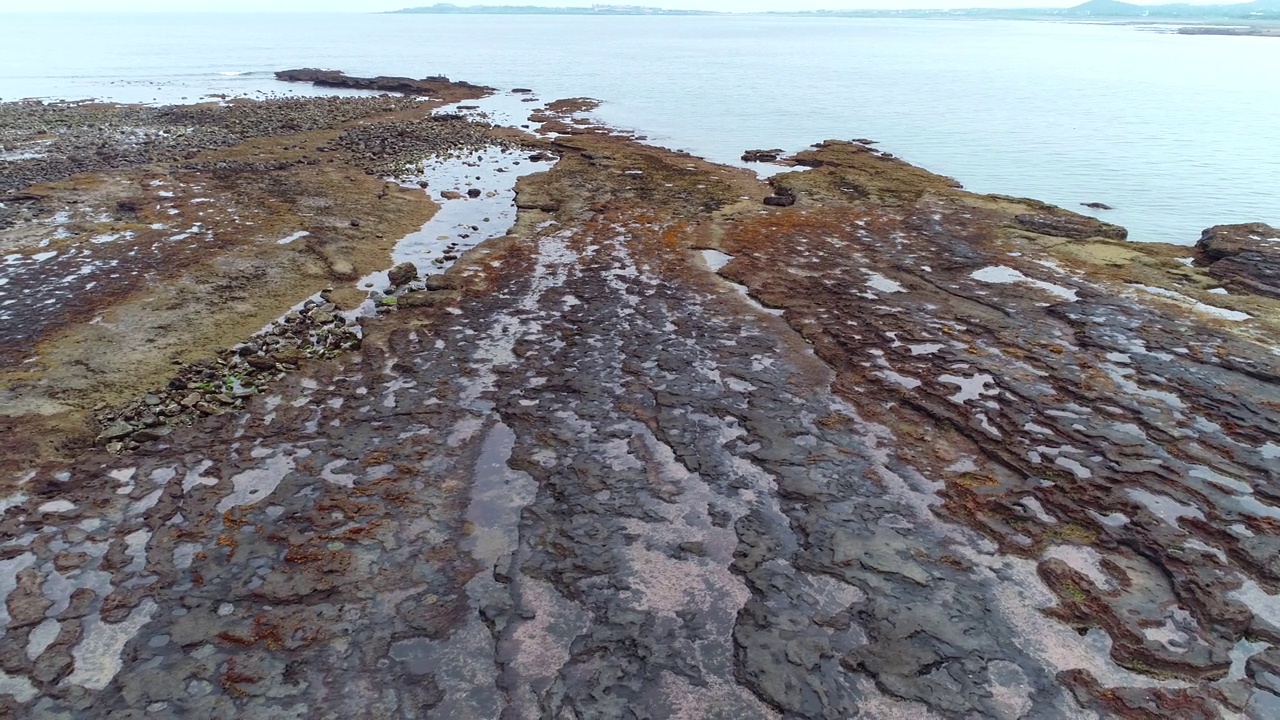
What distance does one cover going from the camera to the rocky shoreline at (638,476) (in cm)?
757

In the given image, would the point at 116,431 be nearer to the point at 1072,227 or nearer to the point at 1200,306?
the point at 1200,306

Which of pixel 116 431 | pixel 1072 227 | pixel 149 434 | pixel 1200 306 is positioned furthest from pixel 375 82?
pixel 1200 306

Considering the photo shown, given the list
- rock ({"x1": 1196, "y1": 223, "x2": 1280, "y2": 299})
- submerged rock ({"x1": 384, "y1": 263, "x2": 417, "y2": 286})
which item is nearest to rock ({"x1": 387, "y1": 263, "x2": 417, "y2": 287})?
submerged rock ({"x1": 384, "y1": 263, "x2": 417, "y2": 286})

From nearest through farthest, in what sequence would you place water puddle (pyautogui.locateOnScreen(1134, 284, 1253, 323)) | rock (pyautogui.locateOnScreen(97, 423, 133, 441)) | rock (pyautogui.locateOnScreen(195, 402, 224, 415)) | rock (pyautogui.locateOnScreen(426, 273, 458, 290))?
rock (pyautogui.locateOnScreen(97, 423, 133, 441)) → rock (pyautogui.locateOnScreen(195, 402, 224, 415)) → water puddle (pyautogui.locateOnScreen(1134, 284, 1253, 323)) → rock (pyautogui.locateOnScreen(426, 273, 458, 290))

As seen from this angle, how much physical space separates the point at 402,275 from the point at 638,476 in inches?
435

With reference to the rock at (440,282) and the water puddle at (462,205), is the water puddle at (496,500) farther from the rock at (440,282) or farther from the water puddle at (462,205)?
the water puddle at (462,205)

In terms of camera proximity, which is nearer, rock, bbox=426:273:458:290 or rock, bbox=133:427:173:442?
rock, bbox=133:427:173:442

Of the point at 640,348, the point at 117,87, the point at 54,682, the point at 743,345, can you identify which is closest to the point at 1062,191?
the point at 743,345

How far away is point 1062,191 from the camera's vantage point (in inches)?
1156

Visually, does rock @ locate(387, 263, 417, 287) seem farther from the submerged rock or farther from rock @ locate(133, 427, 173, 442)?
rock @ locate(133, 427, 173, 442)

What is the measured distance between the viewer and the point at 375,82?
6206cm

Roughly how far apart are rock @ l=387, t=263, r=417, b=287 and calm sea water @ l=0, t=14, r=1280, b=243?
22.0 m

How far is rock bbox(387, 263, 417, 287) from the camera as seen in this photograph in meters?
18.5

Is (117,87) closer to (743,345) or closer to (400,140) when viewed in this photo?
(400,140)
